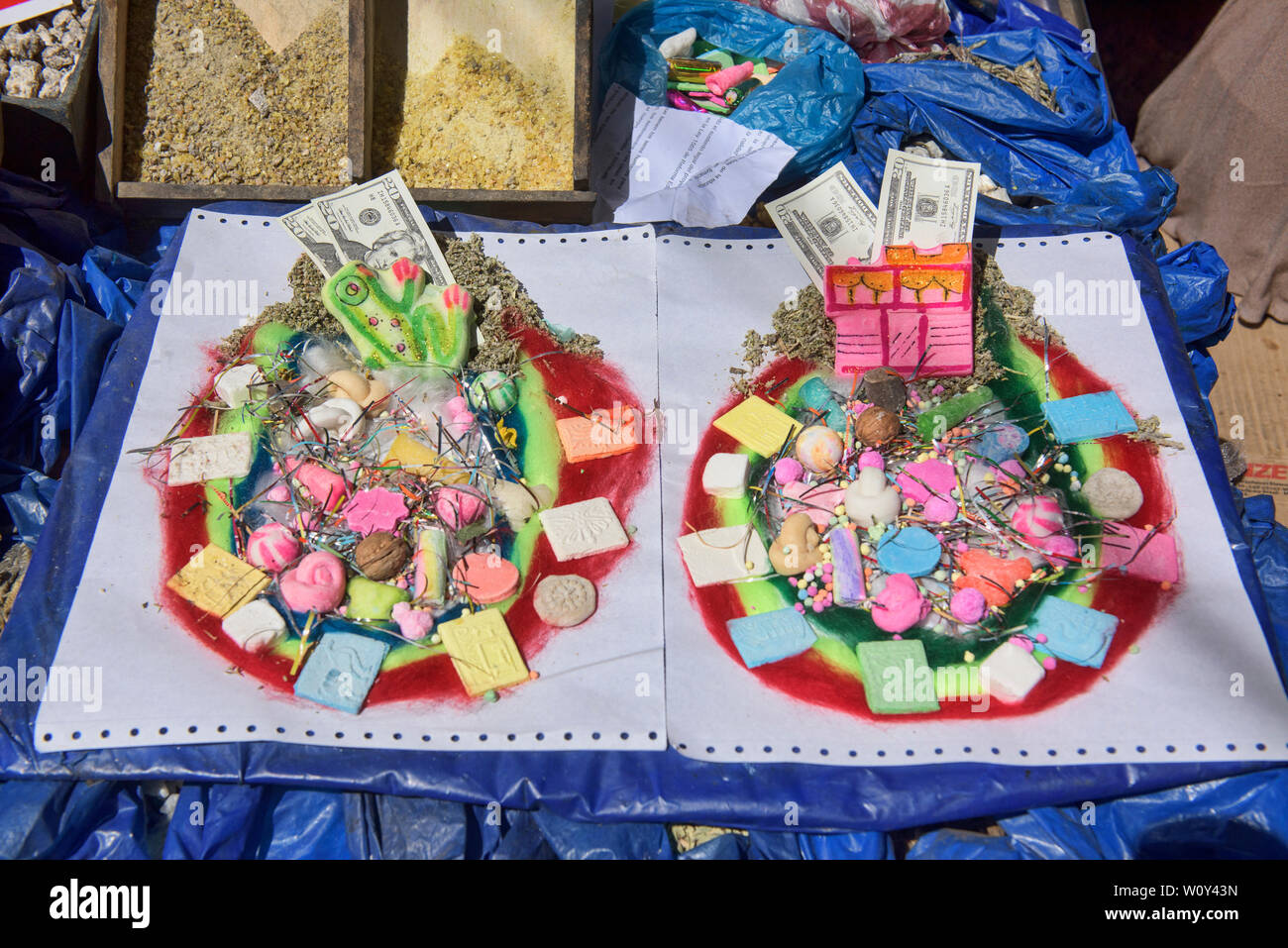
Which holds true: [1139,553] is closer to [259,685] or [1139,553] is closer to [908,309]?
[908,309]

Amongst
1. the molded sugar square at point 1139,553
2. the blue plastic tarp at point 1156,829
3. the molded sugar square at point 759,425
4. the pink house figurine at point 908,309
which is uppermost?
Result: the pink house figurine at point 908,309

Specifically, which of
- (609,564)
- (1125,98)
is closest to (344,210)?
(609,564)

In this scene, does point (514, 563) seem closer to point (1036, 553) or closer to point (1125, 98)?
point (1036, 553)

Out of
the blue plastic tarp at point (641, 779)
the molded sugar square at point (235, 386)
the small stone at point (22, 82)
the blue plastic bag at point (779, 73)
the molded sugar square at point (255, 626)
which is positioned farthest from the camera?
the blue plastic bag at point (779, 73)

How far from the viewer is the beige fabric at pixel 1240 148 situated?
3135 millimetres

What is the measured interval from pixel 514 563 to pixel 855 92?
7.02 feet

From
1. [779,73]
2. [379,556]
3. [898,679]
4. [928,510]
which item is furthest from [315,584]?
[779,73]

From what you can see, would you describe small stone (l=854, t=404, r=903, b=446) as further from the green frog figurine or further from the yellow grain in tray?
the yellow grain in tray

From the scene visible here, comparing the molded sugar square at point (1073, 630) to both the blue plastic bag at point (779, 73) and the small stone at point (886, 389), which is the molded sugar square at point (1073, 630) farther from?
the blue plastic bag at point (779, 73)

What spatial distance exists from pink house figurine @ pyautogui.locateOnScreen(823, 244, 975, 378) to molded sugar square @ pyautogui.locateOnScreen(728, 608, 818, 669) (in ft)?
2.68

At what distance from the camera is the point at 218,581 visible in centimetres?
214

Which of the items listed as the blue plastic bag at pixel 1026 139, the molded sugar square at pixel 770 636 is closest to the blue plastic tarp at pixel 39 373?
the molded sugar square at pixel 770 636

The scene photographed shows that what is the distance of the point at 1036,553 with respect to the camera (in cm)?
221

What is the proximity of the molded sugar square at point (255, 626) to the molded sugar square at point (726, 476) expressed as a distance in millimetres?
1135
